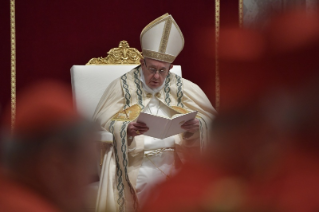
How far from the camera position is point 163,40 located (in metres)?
2.34

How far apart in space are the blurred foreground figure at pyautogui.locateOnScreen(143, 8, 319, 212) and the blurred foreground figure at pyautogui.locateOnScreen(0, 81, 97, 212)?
0.04 m

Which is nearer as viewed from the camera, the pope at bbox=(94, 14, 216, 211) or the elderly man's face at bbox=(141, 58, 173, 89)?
the pope at bbox=(94, 14, 216, 211)

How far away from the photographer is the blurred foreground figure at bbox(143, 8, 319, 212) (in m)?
0.18

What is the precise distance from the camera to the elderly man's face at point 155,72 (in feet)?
7.59

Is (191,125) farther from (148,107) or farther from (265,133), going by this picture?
(265,133)

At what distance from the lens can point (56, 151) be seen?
0.20 m

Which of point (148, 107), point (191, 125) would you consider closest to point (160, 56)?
point (148, 107)

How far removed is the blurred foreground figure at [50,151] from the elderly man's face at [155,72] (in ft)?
6.90

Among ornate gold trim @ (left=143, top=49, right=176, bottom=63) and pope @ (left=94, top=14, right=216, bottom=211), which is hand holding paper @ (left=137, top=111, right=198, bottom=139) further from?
ornate gold trim @ (left=143, top=49, right=176, bottom=63)

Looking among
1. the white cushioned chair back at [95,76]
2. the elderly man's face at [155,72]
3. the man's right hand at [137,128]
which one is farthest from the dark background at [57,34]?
the man's right hand at [137,128]

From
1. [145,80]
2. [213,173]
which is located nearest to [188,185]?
[213,173]

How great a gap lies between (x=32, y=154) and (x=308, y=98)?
0.40ft

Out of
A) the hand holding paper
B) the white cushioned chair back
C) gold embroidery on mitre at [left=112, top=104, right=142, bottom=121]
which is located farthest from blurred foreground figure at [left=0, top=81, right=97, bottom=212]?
the white cushioned chair back

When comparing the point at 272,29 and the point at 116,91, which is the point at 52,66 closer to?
the point at 116,91
